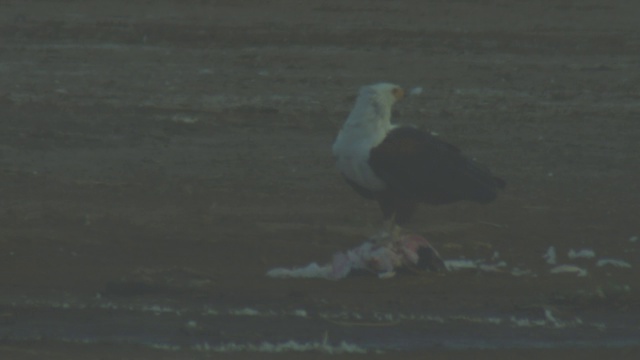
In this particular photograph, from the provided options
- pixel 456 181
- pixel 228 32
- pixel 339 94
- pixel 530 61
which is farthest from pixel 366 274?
pixel 228 32

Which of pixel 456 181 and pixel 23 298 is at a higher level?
pixel 456 181

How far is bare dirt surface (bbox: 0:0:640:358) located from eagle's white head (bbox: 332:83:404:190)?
1.89ft

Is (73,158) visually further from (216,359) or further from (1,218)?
(216,359)

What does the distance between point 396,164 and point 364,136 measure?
9.4 inches

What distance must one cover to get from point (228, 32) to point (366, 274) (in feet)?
54.2

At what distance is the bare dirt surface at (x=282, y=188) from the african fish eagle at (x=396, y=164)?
1.48ft

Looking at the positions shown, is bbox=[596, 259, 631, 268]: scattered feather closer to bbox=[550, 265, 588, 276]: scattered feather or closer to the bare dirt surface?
the bare dirt surface

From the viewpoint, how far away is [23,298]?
8.91 meters

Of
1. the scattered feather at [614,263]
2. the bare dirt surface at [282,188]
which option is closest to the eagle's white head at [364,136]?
the bare dirt surface at [282,188]

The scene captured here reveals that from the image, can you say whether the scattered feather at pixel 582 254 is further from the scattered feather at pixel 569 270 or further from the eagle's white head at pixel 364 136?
the eagle's white head at pixel 364 136

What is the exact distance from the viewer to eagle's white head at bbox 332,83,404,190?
9.32 meters

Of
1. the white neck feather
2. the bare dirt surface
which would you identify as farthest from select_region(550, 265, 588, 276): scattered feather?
the white neck feather

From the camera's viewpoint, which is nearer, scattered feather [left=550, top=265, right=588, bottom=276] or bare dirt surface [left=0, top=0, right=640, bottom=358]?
bare dirt surface [left=0, top=0, right=640, bottom=358]

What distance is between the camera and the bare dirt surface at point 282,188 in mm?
8453
